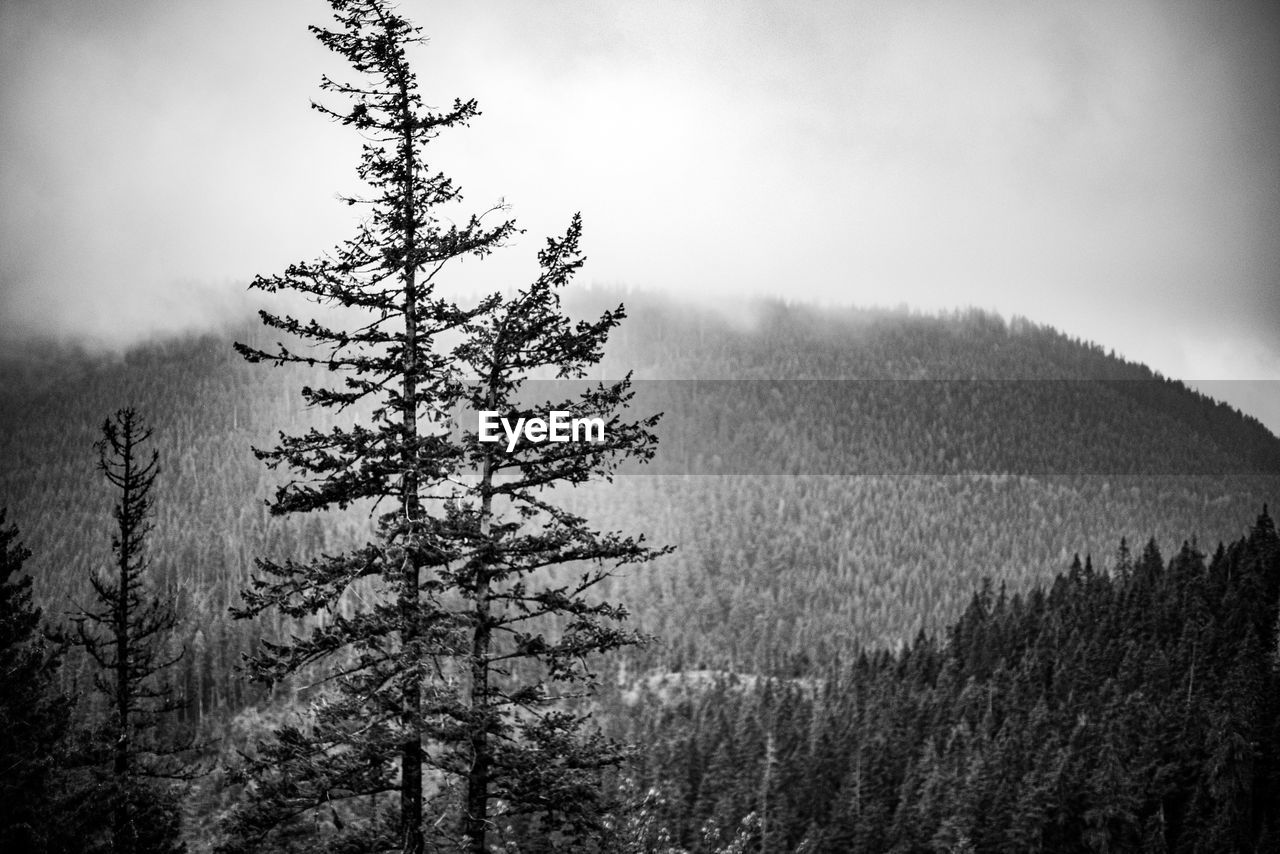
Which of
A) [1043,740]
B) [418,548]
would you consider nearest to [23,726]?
[418,548]

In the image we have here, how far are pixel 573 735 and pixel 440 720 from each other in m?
2.05

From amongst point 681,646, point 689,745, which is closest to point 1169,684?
point 689,745

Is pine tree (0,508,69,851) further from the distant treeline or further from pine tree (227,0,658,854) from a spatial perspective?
the distant treeline

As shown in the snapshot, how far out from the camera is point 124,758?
16.0m

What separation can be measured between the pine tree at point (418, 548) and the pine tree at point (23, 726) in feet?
38.7

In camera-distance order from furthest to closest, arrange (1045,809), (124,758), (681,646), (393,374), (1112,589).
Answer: (681,646) < (1112,589) < (1045,809) < (124,758) < (393,374)

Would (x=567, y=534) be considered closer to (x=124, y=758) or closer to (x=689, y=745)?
(x=124, y=758)

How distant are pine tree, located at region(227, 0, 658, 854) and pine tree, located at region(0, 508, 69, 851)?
1181 centimetres

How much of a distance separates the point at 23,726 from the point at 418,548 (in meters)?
18.0

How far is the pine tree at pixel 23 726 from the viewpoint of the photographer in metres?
17.7

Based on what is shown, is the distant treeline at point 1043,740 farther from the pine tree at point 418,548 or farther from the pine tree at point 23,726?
the pine tree at point 418,548

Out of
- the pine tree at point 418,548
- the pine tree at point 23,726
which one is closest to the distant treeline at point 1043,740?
the pine tree at point 23,726

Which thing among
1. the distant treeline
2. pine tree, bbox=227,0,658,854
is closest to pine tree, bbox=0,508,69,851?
pine tree, bbox=227,0,658,854

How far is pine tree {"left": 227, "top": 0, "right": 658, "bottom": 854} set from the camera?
9539mm
